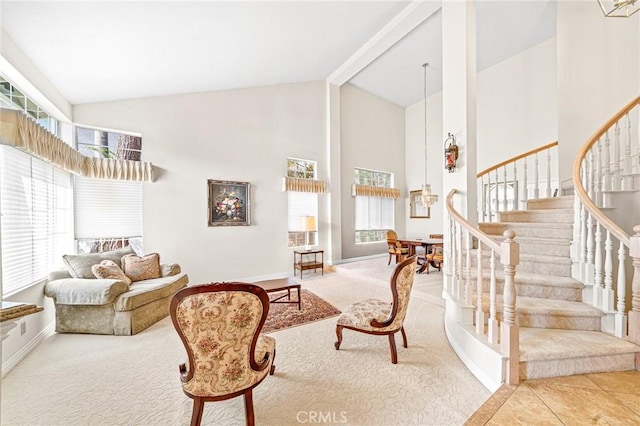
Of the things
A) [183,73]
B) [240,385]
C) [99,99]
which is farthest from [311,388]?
[99,99]

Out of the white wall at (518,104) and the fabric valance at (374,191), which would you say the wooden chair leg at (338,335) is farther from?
the white wall at (518,104)

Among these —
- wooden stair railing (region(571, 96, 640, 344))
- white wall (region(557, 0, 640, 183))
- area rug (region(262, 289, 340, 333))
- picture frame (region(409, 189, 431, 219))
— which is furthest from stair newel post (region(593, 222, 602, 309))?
picture frame (region(409, 189, 431, 219))

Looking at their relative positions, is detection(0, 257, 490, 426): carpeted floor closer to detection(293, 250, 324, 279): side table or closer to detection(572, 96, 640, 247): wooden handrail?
detection(572, 96, 640, 247): wooden handrail

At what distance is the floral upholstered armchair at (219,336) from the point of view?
1.35 m

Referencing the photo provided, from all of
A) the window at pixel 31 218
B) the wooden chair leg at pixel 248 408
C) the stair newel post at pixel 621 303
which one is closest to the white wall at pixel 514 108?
the stair newel post at pixel 621 303

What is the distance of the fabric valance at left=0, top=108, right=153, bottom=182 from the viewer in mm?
2015

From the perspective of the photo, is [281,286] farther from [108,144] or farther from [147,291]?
[108,144]

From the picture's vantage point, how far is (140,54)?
2957 millimetres

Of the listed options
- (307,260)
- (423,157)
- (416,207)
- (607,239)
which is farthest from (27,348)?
(423,157)

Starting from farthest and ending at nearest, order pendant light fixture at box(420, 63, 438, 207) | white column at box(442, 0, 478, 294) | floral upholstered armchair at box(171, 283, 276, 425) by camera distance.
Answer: pendant light fixture at box(420, 63, 438, 207), white column at box(442, 0, 478, 294), floral upholstered armchair at box(171, 283, 276, 425)

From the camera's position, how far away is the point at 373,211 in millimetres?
7430

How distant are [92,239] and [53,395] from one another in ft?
8.27

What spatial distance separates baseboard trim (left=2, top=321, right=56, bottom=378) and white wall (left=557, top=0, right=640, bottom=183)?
7.22 meters

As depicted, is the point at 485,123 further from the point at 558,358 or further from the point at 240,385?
the point at 240,385
